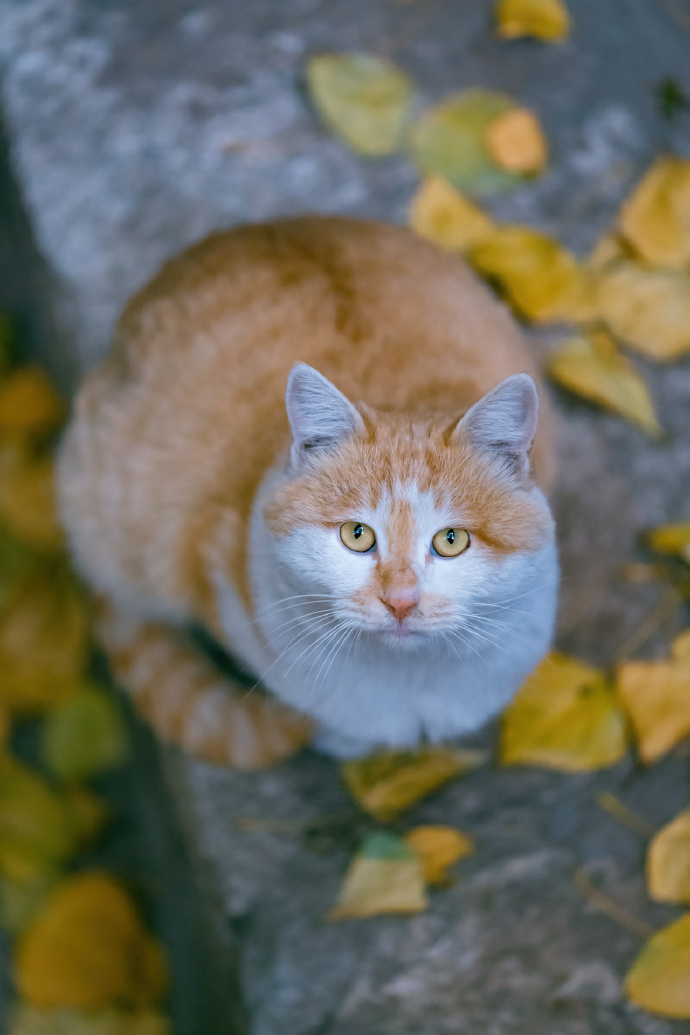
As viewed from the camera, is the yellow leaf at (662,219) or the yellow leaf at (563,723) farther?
the yellow leaf at (662,219)

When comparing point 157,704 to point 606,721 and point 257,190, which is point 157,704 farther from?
point 257,190

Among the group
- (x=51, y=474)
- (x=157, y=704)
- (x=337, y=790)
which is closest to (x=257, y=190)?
(x=51, y=474)

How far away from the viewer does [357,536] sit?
3.97 feet

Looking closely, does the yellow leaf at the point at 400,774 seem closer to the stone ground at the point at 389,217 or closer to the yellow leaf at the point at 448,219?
the stone ground at the point at 389,217

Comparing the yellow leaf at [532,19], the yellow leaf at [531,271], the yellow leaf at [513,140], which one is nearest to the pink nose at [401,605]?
the yellow leaf at [531,271]

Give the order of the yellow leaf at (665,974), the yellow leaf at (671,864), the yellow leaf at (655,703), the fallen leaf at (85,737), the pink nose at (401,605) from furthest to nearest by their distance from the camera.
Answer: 1. the fallen leaf at (85,737)
2. the yellow leaf at (655,703)
3. the yellow leaf at (671,864)
4. the yellow leaf at (665,974)
5. the pink nose at (401,605)

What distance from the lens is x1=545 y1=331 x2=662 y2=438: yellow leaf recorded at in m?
1.86

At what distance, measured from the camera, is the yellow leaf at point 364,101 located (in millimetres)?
2115

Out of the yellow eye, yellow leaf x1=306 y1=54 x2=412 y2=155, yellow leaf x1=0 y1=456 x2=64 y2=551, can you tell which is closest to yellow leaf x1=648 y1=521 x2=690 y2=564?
the yellow eye

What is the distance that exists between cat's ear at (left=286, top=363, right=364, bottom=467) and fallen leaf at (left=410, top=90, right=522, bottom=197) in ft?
3.91

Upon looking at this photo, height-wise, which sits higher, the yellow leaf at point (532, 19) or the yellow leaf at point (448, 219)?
the yellow leaf at point (532, 19)

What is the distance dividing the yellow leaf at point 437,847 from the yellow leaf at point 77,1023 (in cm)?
68

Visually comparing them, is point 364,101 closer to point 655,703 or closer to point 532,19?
point 532,19

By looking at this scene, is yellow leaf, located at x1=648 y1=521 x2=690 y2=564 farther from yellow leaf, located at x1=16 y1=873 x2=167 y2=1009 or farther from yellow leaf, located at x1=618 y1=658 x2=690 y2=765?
yellow leaf, located at x1=16 y1=873 x2=167 y2=1009
